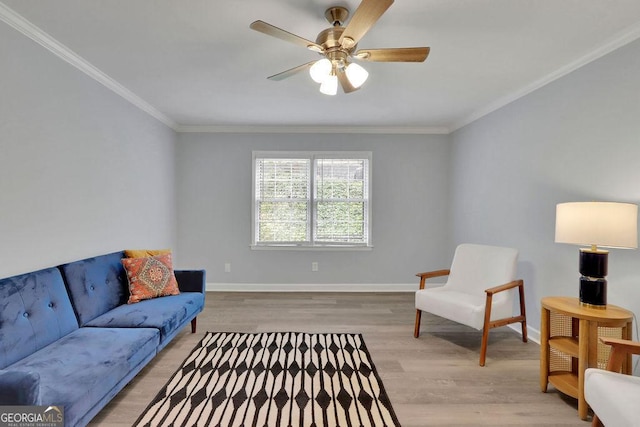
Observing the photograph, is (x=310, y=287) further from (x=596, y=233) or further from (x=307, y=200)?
(x=596, y=233)

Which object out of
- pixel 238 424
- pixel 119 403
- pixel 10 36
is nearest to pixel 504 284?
pixel 238 424

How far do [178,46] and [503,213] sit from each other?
355 centimetres

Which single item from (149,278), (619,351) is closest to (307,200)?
(149,278)

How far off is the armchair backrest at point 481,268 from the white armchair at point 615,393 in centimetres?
129

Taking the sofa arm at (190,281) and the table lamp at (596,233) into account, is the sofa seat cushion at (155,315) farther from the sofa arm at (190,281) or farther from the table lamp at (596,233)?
the table lamp at (596,233)

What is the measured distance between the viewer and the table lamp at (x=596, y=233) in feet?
6.08

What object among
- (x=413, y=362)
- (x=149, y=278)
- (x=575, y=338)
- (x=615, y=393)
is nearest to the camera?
(x=615, y=393)

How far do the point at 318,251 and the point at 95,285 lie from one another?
2.78 metres

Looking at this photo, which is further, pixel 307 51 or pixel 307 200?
pixel 307 200

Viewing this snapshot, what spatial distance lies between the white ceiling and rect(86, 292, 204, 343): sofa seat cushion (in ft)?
6.73

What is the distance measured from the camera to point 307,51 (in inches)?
93.5

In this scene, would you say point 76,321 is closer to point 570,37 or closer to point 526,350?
point 526,350

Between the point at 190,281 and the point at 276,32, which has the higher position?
the point at 276,32

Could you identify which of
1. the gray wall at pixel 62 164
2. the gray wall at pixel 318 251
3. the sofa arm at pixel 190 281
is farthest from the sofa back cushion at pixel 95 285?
the gray wall at pixel 318 251
